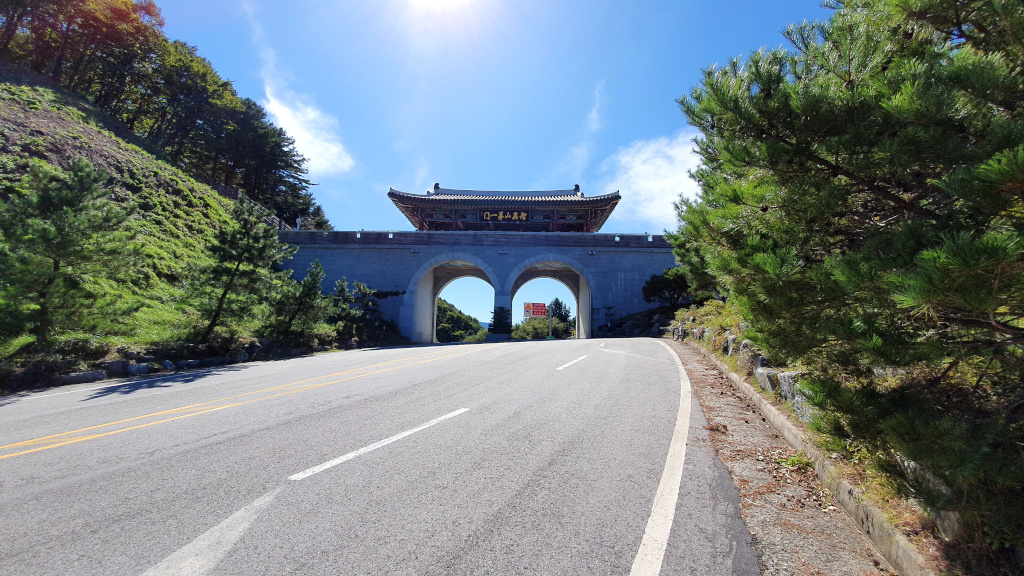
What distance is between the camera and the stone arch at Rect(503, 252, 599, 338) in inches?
1035

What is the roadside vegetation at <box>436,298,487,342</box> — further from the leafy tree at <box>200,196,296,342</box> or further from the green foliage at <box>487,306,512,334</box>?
the leafy tree at <box>200,196,296,342</box>

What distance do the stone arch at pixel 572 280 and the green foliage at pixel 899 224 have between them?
23.0 meters

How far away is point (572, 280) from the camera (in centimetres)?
3197

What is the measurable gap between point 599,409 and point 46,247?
1141 centimetres

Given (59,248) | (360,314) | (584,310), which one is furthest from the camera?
(584,310)

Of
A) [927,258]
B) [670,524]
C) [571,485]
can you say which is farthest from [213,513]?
[927,258]

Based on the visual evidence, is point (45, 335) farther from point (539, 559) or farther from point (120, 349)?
point (539, 559)

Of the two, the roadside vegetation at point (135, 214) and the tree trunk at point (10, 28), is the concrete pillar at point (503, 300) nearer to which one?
the roadside vegetation at point (135, 214)

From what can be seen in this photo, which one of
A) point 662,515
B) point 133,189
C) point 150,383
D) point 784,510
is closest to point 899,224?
point 784,510

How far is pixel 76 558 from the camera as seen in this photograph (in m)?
2.18

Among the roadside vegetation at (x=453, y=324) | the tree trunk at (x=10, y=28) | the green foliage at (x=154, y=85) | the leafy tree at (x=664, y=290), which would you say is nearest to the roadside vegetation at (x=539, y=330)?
the roadside vegetation at (x=453, y=324)

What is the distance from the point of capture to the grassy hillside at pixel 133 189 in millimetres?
11742

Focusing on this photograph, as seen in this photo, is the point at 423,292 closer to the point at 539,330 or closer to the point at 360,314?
the point at 360,314

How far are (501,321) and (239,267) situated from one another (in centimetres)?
1567
